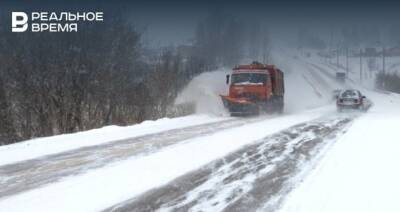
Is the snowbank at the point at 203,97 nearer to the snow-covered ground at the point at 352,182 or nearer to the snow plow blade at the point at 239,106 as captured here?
the snow plow blade at the point at 239,106

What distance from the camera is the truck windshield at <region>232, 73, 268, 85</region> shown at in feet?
88.7

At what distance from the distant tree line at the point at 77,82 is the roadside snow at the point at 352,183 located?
1183 centimetres

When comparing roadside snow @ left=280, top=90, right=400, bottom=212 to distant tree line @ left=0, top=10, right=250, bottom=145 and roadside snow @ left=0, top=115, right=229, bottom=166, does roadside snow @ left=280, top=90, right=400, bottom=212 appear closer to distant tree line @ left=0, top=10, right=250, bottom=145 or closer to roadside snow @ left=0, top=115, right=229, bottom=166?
roadside snow @ left=0, top=115, right=229, bottom=166

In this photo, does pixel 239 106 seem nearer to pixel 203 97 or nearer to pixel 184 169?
pixel 203 97

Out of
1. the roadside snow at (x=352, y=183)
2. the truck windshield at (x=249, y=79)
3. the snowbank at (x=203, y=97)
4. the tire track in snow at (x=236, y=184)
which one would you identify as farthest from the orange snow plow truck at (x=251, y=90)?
the tire track in snow at (x=236, y=184)

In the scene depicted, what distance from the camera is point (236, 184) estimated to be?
7887mm

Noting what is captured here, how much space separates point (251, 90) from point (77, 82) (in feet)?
31.6

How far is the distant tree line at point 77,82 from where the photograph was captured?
763 inches

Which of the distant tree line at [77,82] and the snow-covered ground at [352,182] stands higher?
the distant tree line at [77,82]

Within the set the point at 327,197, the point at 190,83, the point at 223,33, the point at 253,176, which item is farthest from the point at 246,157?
the point at 223,33

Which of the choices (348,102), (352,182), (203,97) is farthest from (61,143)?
(348,102)

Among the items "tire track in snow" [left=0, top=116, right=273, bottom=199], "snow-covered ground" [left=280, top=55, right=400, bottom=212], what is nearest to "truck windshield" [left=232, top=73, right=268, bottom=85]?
"tire track in snow" [left=0, top=116, right=273, bottom=199]

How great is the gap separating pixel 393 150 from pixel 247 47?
10046 centimetres

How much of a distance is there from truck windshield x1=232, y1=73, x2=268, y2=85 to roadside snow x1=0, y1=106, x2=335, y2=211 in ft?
48.4
